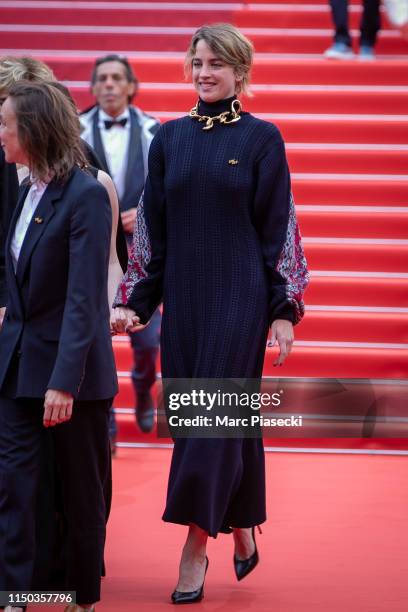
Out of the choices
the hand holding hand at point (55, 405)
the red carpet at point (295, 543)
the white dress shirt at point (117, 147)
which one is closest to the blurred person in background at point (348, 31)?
the white dress shirt at point (117, 147)

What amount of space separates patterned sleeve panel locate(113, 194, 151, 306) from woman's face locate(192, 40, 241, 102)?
391 mm

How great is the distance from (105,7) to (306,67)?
194 cm

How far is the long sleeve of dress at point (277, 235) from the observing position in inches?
151

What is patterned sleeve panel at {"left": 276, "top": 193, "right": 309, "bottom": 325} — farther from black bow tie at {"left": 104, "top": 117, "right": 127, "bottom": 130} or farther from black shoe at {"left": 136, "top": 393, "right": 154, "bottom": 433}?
black bow tie at {"left": 104, "top": 117, "right": 127, "bottom": 130}

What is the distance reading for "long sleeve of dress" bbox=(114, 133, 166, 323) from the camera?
394cm

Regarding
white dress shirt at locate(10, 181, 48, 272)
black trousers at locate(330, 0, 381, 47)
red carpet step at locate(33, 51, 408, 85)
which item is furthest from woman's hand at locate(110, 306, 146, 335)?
black trousers at locate(330, 0, 381, 47)

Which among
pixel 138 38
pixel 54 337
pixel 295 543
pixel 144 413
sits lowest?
pixel 144 413

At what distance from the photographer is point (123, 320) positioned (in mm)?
3904

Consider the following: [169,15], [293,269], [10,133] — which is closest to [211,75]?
[293,269]

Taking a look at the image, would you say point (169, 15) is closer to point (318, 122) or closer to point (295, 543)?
point (318, 122)

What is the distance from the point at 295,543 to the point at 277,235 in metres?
1.27

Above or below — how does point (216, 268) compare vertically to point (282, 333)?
above

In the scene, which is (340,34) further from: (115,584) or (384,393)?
(115,584)

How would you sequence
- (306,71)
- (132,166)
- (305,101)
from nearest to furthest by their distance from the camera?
(132,166) → (305,101) → (306,71)
